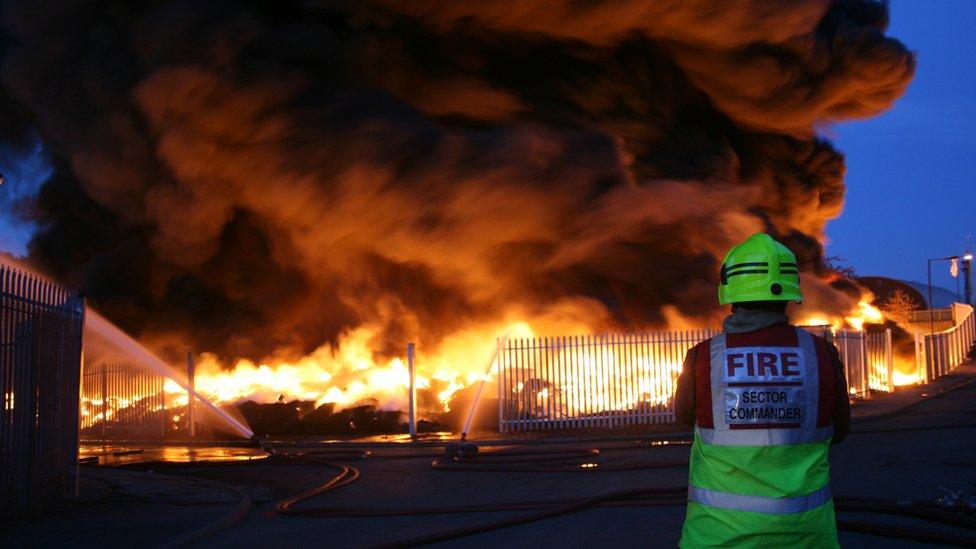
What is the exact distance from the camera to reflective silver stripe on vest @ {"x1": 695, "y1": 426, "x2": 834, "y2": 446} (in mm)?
2715

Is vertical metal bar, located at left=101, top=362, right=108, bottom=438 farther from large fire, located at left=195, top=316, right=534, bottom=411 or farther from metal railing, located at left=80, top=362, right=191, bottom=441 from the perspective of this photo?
large fire, located at left=195, top=316, right=534, bottom=411

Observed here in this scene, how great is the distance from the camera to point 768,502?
2.67 meters

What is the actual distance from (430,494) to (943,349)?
67.9ft

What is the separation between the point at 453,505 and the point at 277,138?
14225 mm

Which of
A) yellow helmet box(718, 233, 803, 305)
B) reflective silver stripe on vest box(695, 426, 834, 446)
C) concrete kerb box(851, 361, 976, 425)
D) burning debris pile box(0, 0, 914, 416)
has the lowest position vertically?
concrete kerb box(851, 361, 976, 425)

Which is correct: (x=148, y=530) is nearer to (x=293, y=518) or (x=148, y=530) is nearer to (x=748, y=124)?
(x=293, y=518)

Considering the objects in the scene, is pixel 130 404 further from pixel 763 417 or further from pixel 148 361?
pixel 763 417

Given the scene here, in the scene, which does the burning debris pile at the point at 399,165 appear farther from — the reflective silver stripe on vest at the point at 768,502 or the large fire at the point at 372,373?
the reflective silver stripe on vest at the point at 768,502

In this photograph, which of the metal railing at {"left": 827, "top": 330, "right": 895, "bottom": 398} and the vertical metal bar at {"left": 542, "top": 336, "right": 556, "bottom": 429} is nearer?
the vertical metal bar at {"left": 542, "top": 336, "right": 556, "bottom": 429}

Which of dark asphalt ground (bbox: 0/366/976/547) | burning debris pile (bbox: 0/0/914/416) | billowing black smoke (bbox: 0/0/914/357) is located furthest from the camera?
billowing black smoke (bbox: 0/0/914/357)

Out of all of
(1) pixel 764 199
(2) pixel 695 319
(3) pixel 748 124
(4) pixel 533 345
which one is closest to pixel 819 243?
(1) pixel 764 199

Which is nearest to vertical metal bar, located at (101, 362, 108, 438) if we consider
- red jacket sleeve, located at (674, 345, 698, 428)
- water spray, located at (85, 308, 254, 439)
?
water spray, located at (85, 308, 254, 439)

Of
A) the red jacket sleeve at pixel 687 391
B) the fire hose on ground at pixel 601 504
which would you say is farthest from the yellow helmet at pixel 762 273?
the fire hose on ground at pixel 601 504

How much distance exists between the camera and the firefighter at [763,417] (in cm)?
268
